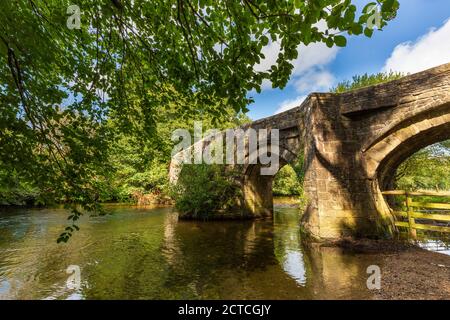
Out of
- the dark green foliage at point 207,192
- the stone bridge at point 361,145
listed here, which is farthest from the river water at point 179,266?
the dark green foliage at point 207,192

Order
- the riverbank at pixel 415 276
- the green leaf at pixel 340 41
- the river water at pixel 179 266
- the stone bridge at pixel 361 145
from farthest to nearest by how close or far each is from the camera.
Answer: the stone bridge at pixel 361 145 → the river water at pixel 179 266 → the riverbank at pixel 415 276 → the green leaf at pixel 340 41

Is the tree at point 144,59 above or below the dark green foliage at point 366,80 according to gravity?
below

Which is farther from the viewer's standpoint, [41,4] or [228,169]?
[228,169]

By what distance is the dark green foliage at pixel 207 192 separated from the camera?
1209 cm

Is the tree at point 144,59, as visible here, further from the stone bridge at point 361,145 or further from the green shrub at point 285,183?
the green shrub at point 285,183

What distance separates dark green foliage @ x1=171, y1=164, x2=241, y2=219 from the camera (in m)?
Answer: 12.1

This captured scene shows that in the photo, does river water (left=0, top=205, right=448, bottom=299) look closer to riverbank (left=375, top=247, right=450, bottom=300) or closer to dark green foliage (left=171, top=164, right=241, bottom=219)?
riverbank (left=375, top=247, right=450, bottom=300)

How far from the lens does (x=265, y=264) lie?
570cm

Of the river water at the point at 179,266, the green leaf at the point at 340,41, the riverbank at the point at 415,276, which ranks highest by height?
the green leaf at the point at 340,41

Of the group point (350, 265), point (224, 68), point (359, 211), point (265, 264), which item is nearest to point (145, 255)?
point (265, 264)

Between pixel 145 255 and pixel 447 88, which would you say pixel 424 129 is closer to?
pixel 447 88

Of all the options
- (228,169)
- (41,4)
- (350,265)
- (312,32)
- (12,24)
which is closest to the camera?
(312,32)

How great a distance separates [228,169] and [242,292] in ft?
28.3

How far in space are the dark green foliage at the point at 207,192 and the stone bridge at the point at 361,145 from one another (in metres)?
4.86
